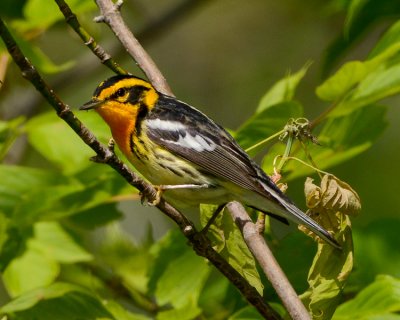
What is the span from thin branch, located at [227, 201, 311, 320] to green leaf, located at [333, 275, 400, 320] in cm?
31

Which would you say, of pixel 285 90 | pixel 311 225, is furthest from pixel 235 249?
pixel 285 90

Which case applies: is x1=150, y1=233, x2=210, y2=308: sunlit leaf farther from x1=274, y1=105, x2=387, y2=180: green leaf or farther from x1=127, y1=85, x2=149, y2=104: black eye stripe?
x1=127, y1=85, x2=149, y2=104: black eye stripe

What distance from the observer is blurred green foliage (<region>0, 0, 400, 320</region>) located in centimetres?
282

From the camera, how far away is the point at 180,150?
3.24 m

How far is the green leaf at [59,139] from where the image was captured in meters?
3.41

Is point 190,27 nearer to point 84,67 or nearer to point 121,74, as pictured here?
point 84,67

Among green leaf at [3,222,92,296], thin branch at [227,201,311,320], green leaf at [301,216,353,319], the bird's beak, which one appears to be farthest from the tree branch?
green leaf at [3,222,92,296]

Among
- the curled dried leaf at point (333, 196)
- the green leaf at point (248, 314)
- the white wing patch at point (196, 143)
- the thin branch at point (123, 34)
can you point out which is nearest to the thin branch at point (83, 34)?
the thin branch at point (123, 34)

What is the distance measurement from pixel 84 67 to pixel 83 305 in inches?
112

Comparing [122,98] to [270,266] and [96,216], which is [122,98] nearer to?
[96,216]

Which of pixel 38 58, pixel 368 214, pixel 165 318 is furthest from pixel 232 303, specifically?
pixel 368 214

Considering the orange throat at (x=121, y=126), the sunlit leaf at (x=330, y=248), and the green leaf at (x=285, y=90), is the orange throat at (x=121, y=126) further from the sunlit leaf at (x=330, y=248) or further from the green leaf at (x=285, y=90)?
the sunlit leaf at (x=330, y=248)

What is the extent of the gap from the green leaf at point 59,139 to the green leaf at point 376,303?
1.27 meters

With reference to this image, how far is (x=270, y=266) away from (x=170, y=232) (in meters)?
0.78
